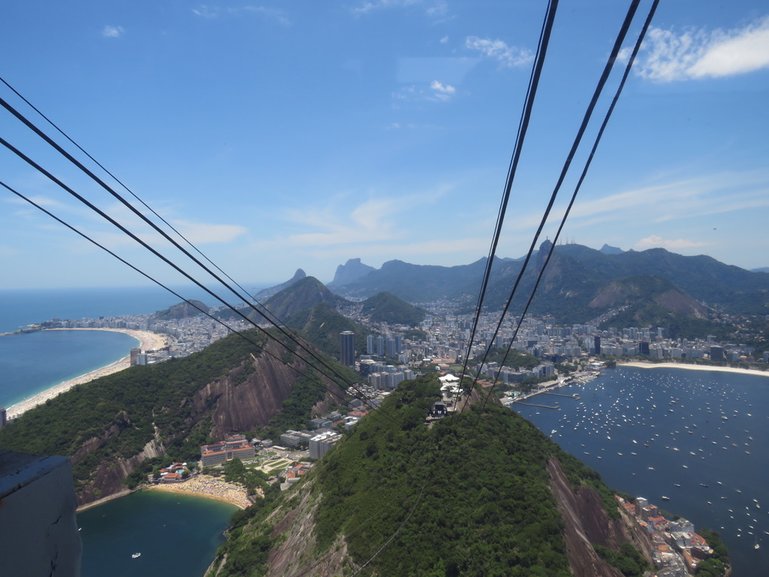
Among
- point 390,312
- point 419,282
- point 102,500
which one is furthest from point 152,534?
point 419,282

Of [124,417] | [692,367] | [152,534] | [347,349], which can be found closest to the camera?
[152,534]

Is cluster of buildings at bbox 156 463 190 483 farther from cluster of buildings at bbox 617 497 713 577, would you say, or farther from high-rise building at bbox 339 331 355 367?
high-rise building at bbox 339 331 355 367

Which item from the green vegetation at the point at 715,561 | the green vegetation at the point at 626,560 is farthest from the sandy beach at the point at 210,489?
the green vegetation at the point at 715,561

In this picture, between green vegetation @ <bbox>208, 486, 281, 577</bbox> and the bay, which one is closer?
green vegetation @ <bbox>208, 486, 281, 577</bbox>

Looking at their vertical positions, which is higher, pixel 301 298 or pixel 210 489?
pixel 301 298

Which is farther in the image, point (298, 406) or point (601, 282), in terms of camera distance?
point (601, 282)

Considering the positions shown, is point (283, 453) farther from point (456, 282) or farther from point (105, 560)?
point (456, 282)

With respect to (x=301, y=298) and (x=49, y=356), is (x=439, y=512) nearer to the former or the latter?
(x=49, y=356)

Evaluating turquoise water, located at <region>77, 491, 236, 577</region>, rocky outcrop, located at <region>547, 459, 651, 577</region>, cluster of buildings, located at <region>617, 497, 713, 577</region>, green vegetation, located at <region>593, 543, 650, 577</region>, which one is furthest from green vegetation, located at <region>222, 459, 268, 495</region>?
cluster of buildings, located at <region>617, 497, 713, 577</region>
